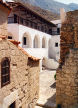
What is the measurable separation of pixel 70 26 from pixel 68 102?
365 centimetres

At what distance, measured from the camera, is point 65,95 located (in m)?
6.00

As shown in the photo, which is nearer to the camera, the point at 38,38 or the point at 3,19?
the point at 3,19

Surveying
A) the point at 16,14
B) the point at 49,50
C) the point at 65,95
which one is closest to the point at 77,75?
the point at 65,95

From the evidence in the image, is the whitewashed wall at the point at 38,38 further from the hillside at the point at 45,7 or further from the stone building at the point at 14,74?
the hillside at the point at 45,7

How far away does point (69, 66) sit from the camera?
586 cm

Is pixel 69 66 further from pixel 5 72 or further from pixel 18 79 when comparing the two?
pixel 5 72

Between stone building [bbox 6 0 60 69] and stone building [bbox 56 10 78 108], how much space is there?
8143 mm

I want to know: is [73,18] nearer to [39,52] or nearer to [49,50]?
[39,52]

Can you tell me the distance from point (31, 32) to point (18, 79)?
1171 centimetres

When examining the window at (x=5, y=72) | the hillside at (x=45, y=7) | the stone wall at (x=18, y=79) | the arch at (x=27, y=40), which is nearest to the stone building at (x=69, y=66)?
the stone wall at (x=18, y=79)

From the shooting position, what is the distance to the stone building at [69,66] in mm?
5828

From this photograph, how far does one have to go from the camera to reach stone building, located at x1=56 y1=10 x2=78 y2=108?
19.1 feet

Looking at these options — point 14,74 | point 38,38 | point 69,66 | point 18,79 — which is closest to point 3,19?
point 14,74

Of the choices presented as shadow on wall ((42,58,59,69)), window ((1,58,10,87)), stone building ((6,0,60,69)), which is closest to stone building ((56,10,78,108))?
window ((1,58,10,87))
